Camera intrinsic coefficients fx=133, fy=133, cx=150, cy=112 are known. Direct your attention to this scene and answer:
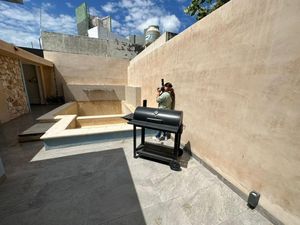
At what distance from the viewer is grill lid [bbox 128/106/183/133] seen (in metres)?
2.32

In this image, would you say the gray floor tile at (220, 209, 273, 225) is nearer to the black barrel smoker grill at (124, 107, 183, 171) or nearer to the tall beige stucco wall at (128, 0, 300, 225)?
the tall beige stucco wall at (128, 0, 300, 225)

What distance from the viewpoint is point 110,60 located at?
972 cm

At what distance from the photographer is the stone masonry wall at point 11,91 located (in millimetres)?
4887

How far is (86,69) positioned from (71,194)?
9.19 meters

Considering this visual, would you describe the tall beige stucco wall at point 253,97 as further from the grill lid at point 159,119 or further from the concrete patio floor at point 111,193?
the grill lid at point 159,119

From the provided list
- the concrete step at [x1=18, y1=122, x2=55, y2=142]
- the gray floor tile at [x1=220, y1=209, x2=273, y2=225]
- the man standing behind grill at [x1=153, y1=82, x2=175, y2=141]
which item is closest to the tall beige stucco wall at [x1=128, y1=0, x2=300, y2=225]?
the gray floor tile at [x1=220, y1=209, x2=273, y2=225]

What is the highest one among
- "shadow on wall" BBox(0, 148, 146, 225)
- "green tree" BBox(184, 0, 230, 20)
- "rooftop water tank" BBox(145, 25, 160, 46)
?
"green tree" BBox(184, 0, 230, 20)

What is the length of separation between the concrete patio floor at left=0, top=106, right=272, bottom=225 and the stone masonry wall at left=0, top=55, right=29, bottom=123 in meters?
3.34

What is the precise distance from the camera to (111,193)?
185cm

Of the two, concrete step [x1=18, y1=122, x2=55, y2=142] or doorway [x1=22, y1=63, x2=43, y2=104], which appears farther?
doorway [x1=22, y1=63, x2=43, y2=104]

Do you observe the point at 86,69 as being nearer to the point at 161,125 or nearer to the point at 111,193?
the point at 161,125

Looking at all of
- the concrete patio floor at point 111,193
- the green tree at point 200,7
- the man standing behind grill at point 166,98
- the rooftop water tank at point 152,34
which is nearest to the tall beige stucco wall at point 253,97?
the concrete patio floor at point 111,193

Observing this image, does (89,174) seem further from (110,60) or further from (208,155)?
(110,60)

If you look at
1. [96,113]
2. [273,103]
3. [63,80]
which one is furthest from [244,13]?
[63,80]
